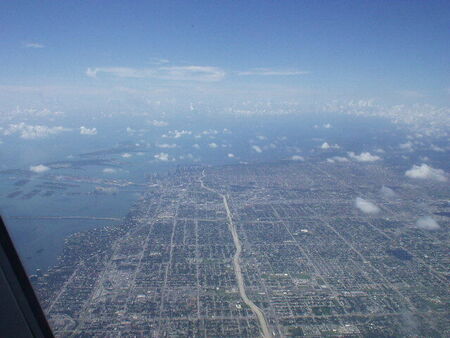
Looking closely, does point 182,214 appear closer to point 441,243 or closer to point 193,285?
point 193,285

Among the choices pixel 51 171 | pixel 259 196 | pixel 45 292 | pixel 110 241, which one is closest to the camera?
pixel 45 292

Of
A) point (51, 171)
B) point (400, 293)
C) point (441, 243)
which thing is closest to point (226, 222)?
point (400, 293)

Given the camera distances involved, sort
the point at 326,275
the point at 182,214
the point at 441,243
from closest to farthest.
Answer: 1. the point at 326,275
2. the point at 441,243
3. the point at 182,214

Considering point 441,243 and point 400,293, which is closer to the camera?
point 400,293

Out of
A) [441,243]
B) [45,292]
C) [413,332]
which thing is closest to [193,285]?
[45,292]

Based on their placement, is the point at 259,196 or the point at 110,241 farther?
the point at 259,196

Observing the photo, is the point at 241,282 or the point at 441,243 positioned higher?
the point at 241,282

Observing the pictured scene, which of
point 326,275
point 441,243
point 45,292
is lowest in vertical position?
point 441,243

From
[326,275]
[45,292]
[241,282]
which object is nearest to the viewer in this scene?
[45,292]

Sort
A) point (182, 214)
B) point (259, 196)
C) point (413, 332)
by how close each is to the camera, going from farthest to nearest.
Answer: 1. point (259, 196)
2. point (182, 214)
3. point (413, 332)

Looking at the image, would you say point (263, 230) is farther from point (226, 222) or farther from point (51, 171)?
point (51, 171)
